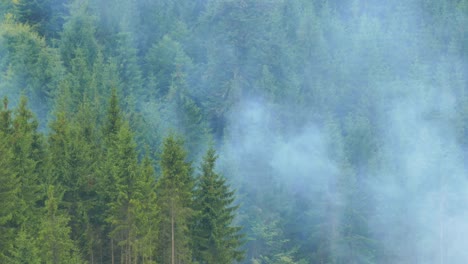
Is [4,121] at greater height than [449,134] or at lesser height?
Result: lesser

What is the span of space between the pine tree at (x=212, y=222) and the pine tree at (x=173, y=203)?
63.5 inches

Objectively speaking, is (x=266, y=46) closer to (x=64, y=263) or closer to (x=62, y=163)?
(x=62, y=163)

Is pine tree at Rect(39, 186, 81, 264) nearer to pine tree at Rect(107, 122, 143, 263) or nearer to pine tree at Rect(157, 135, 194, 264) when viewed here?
pine tree at Rect(107, 122, 143, 263)

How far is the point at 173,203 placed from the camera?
47219mm

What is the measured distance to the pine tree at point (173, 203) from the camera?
46969 mm

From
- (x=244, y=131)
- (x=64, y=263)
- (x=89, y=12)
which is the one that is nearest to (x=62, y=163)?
(x=64, y=263)

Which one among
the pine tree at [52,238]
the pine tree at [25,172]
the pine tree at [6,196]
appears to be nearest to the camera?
the pine tree at [52,238]

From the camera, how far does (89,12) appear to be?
92.8m

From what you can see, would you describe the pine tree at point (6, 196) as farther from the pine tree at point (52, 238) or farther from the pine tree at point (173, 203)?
the pine tree at point (173, 203)

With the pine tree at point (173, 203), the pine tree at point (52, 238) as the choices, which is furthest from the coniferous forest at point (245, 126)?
the pine tree at point (52, 238)

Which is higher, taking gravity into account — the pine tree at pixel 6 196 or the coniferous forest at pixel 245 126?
the coniferous forest at pixel 245 126

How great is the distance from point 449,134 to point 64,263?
48274 millimetres

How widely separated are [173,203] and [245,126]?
3607 cm

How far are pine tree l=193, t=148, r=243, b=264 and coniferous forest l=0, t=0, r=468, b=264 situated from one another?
0.26 feet
